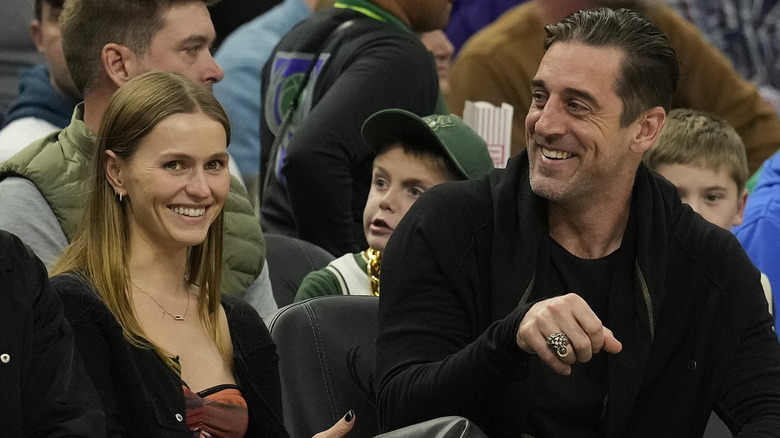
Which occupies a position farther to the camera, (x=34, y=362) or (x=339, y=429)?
(x=339, y=429)

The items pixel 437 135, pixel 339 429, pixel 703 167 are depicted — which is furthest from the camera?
pixel 703 167

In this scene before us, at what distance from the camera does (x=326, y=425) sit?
3.38 m

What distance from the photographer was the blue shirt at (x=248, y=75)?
687 cm

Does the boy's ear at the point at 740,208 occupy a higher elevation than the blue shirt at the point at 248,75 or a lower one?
higher

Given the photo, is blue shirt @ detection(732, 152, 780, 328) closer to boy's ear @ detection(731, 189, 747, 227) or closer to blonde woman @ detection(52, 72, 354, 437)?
boy's ear @ detection(731, 189, 747, 227)

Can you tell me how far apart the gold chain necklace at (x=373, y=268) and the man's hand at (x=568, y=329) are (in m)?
1.44

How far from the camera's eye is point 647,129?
345 cm

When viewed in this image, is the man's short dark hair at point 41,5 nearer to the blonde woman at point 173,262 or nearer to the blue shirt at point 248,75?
the blonde woman at point 173,262

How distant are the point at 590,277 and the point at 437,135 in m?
1.02

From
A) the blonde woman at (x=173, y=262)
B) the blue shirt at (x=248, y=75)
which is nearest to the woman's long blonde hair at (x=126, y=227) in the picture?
the blonde woman at (x=173, y=262)

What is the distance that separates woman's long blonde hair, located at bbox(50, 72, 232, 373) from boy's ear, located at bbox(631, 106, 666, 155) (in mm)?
950

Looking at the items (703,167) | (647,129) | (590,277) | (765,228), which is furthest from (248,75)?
(590,277)

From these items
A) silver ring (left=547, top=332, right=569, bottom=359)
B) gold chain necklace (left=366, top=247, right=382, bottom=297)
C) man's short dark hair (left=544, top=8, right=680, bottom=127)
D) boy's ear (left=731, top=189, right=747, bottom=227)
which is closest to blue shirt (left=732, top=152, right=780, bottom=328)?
boy's ear (left=731, top=189, right=747, bottom=227)

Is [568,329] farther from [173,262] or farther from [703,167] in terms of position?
[703,167]
